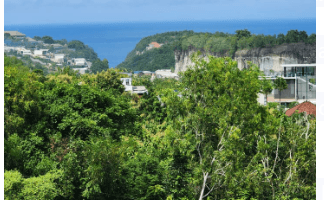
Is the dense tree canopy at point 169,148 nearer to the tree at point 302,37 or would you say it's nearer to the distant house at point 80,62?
the tree at point 302,37

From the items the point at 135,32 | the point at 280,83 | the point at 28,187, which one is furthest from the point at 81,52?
the point at 28,187

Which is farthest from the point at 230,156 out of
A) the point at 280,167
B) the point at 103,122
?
the point at 103,122

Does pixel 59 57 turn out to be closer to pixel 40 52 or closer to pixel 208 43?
pixel 40 52

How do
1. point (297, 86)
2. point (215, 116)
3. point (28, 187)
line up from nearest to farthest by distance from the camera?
point (28, 187), point (215, 116), point (297, 86)

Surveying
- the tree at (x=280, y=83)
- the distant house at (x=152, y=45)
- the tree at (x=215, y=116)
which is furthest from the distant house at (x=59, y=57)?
the tree at (x=215, y=116)

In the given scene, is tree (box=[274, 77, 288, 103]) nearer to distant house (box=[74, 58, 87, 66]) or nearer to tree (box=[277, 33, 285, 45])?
tree (box=[277, 33, 285, 45])

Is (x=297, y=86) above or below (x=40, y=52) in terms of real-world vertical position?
below

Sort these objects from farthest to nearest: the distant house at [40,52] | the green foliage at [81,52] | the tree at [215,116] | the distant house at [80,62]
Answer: the green foliage at [81,52], the distant house at [40,52], the distant house at [80,62], the tree at [215,116]

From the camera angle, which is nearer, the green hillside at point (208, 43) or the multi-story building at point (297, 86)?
the multi-story building at point (297, 86)

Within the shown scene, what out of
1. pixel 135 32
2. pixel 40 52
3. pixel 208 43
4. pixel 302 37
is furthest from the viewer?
pixel 135 32

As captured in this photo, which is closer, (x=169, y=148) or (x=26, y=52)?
(x=169, y=148)

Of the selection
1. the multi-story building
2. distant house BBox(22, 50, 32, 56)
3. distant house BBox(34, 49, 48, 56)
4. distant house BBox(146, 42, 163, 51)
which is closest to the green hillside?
distant house BBox(146, 42, 163, 51)
